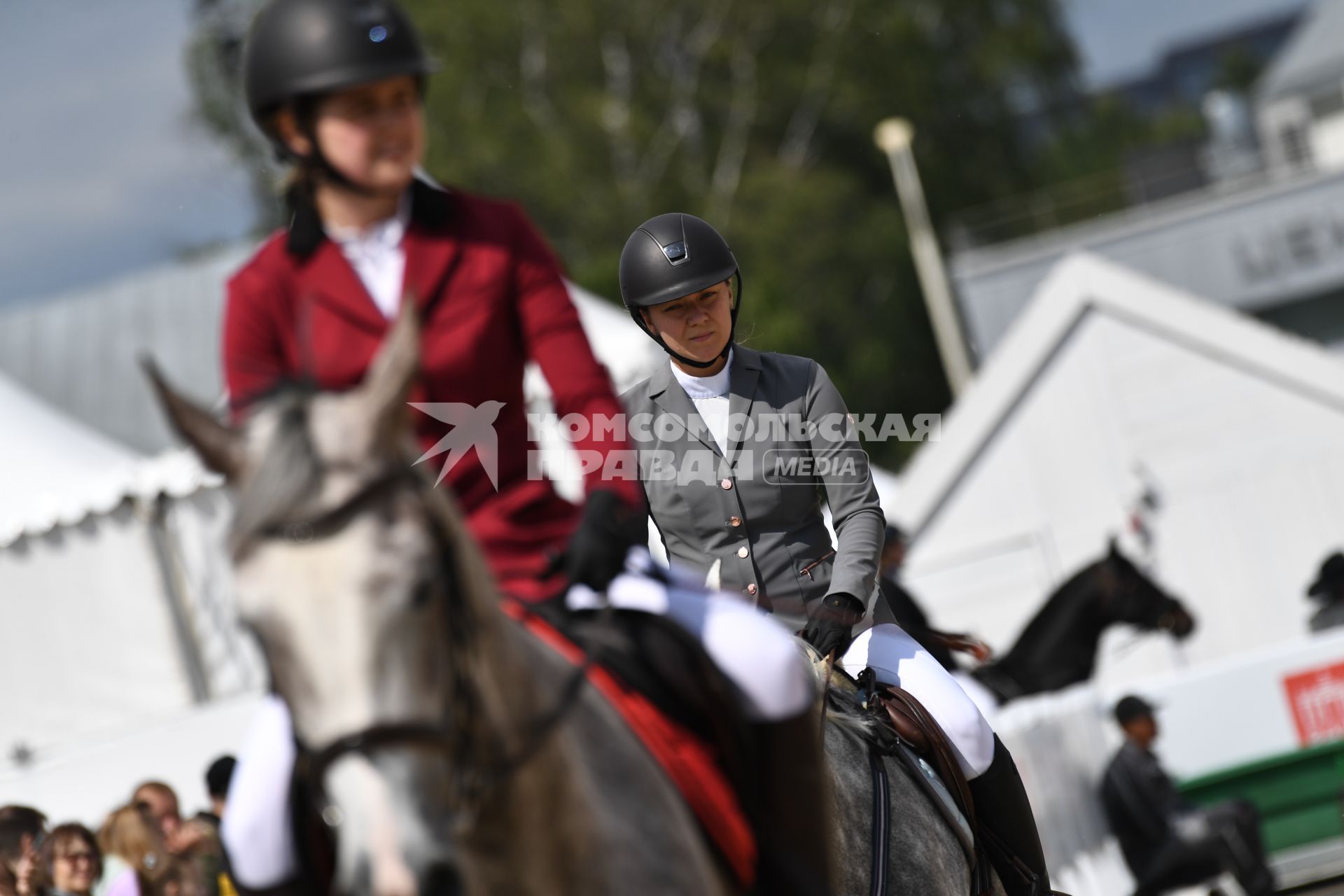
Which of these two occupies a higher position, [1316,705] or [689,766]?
[689,766]

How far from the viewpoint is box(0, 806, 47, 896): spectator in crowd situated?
7852 mm

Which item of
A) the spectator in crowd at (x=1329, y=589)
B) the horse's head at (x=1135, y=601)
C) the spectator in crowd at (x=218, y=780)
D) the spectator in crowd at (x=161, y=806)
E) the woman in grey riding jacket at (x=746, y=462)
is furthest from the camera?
the spectator in crowd at (x=1329, y=589)

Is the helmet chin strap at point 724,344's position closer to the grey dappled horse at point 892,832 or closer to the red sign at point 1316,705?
the grey dappled horse at point 892,832

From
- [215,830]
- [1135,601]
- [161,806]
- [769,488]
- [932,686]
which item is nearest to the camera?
[769,488]

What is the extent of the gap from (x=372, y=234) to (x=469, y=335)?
0.97 feet

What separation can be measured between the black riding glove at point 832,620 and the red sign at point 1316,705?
29.2 ft

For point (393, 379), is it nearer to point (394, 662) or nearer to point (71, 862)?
point (394, 662)

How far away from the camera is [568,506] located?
3754 mm

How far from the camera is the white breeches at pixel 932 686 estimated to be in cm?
562

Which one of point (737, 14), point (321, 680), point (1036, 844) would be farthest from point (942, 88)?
point (321, 680)

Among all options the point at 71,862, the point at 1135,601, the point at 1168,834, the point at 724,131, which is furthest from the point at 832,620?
the point at 724,131

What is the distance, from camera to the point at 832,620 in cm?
504

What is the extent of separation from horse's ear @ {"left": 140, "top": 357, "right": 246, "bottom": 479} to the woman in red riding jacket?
0.81 feet

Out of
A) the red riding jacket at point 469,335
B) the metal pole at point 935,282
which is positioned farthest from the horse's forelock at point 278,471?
the metal pole at point 935,282
